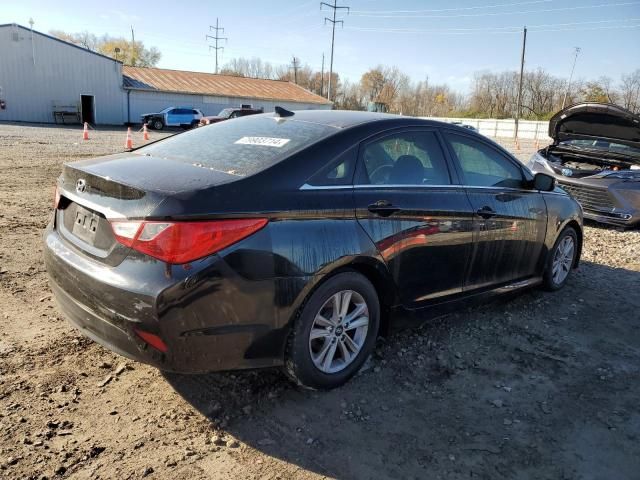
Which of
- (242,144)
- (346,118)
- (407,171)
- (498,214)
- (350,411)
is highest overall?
(346,118)

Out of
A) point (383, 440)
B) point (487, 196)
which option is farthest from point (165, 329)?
point (487, 196)

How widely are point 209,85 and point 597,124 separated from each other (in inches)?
1718

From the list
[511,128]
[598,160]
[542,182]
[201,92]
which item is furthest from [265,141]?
[511,128]

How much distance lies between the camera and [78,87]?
3859 cm

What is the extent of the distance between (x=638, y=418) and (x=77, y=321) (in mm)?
3297

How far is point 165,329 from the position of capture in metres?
2.41

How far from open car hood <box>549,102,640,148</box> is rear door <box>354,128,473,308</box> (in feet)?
18.5

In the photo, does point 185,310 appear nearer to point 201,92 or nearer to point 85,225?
point 85,225

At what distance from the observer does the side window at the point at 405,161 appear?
326 centimetres

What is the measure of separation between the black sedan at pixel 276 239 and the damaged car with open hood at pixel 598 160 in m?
4.69

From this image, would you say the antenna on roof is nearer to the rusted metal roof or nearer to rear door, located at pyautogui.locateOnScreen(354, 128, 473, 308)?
rear door, located at pyautogui.locateOnScreen(354, 128, 473, 308)

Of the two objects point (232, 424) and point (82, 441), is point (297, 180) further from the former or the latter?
point (82, 441)

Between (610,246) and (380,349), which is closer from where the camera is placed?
(380,349)

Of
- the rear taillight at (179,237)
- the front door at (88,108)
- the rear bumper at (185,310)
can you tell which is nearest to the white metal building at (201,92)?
the front door at (88,108)
